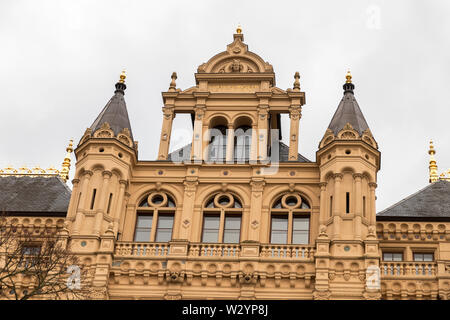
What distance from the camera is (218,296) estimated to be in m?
36.3

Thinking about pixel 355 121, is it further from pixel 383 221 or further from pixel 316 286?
pixel 316 286

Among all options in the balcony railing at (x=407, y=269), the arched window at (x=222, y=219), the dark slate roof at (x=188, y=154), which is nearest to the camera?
the balcony railing at (x=407, y=269)

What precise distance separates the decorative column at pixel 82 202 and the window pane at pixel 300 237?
32.6ft

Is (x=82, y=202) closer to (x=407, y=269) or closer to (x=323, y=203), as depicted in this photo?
(x=323, y=203)

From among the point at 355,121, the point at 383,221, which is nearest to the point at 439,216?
the point at 383,221

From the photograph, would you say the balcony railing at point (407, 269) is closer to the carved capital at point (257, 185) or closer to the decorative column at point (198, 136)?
the carved capital at point (257, 185)

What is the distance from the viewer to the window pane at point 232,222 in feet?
131

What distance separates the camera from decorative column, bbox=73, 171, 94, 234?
126 ft

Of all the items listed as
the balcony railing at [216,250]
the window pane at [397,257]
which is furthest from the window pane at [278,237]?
the window pane at [397,257]

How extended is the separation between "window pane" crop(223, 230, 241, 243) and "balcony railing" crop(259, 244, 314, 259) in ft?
7.00

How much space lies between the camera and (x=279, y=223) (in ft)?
130

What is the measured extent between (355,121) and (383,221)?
5.15 m

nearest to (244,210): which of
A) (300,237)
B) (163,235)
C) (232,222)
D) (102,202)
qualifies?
(232,222)

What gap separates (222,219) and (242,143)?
5243 mm
